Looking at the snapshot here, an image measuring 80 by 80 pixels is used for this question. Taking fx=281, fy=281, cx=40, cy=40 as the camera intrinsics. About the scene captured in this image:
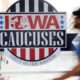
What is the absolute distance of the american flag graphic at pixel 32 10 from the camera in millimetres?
2701

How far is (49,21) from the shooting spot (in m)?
2.73

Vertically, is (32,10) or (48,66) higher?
(32,10)

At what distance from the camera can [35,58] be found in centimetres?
275

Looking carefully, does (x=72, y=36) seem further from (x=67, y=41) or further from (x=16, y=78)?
(x=16, y=78)

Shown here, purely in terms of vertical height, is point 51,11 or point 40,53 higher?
point 51,11

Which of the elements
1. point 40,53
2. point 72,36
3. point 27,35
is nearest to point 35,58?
point 40,53

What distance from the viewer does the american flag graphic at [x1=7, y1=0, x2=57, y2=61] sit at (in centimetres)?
270

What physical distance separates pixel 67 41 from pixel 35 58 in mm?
355

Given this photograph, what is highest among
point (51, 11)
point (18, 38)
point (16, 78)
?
point (51, 11)

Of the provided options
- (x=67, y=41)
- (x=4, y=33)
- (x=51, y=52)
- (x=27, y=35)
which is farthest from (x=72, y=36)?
(x=4, y=33)

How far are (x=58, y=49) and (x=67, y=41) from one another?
0.39 feet

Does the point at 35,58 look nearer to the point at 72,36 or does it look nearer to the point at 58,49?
the point at 58,49

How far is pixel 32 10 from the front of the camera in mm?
2709

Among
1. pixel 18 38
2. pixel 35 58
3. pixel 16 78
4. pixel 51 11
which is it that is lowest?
pixel 16 78
